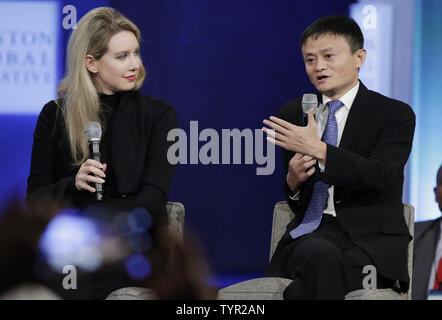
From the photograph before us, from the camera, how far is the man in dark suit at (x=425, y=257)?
2.90 metres

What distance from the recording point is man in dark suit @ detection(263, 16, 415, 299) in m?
2.19

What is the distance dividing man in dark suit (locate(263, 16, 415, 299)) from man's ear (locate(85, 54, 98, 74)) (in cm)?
81

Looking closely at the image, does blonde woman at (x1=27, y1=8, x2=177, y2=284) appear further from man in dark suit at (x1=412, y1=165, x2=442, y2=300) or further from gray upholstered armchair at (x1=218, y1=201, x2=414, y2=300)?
man in dark suit at (x1=412, y1=165, x2=442, y2=300)

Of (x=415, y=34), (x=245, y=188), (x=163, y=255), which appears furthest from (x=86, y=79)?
(x=415, y=34)

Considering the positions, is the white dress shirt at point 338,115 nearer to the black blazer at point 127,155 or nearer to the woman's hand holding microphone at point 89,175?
the black blazer at point 127,155

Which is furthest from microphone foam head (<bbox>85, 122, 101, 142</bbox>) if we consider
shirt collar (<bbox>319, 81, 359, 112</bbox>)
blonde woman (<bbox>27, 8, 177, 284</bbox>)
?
shirt collar (<bbox>319, 81, 359, 112</bbox>)

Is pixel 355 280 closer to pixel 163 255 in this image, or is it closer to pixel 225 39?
pixel 163 255

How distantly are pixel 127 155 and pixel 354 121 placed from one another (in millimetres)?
899

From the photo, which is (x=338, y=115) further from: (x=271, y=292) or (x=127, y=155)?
(x=127, y=155)

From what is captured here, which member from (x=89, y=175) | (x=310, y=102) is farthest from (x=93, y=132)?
(x=310, y=102)

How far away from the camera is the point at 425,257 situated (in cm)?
296

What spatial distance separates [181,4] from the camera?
12.9 feet

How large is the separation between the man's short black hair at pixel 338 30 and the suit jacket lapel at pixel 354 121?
0.80 ft

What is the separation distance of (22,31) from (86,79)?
1456 millimetres
